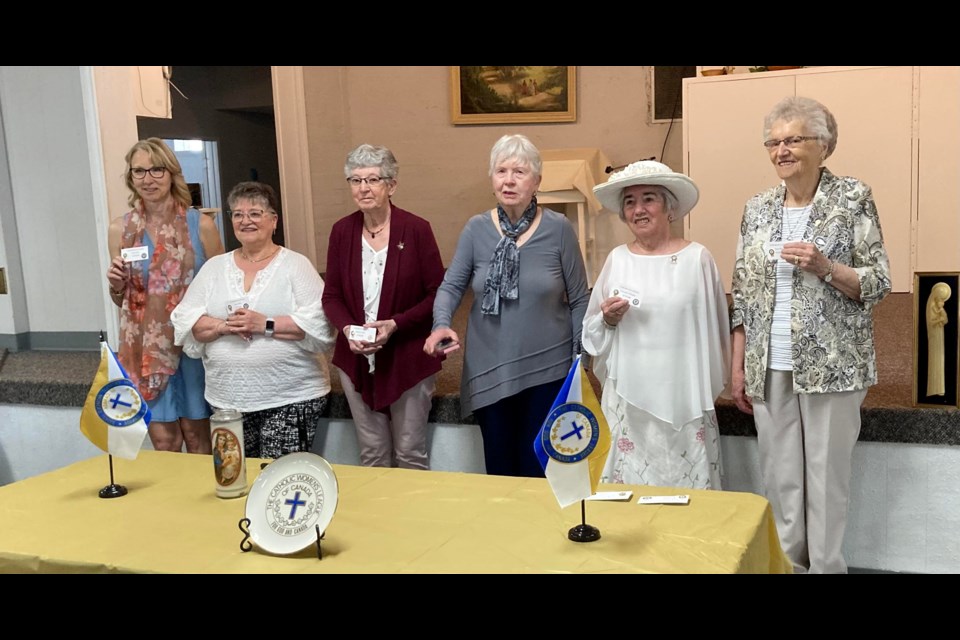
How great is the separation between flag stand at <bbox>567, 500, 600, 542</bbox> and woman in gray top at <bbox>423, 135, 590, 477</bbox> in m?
1.06

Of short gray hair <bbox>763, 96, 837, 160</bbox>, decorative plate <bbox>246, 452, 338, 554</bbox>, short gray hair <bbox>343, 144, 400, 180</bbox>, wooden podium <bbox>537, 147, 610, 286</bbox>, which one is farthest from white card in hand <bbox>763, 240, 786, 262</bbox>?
wooden podium <bbox>537, 147, 610, 286</bbox>

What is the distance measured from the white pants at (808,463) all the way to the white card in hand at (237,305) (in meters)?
1.75

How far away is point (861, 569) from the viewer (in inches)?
129

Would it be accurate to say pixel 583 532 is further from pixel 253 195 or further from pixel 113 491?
pixel 253 195

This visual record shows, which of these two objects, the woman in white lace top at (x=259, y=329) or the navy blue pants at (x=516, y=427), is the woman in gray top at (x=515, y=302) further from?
the woman in white lace top at (x=259, y=329)

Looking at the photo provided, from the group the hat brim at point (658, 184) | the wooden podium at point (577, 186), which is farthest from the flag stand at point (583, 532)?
the wooden podium at point (577, 186)

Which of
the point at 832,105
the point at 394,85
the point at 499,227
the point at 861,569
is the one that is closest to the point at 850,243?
the point at 499,227

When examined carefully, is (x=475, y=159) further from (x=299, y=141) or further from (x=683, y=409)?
(x=683, y=409)

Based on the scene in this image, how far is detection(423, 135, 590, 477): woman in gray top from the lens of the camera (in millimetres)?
2984

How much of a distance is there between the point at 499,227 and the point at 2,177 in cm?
360

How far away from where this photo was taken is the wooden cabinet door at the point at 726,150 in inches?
233

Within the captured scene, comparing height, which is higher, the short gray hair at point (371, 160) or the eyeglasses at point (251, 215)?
the short gray hair at point (371, 160)

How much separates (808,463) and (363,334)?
58.2 inches

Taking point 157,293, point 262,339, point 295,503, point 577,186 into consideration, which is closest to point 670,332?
point 295,503
